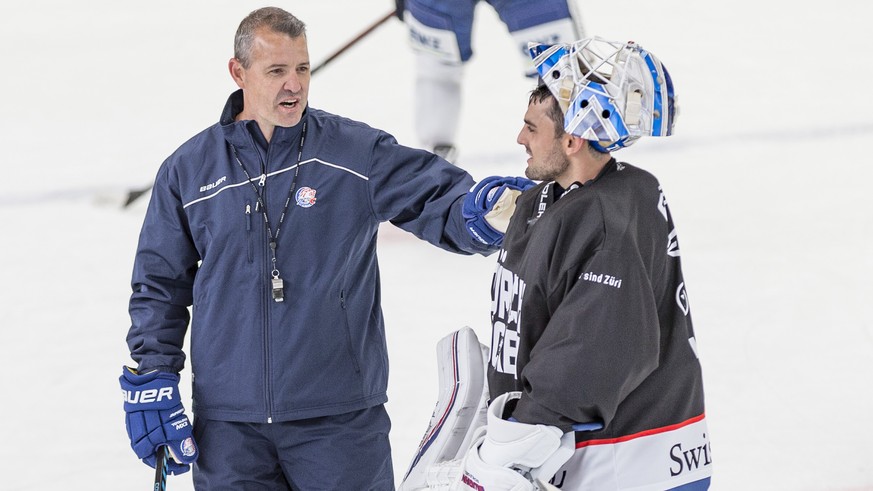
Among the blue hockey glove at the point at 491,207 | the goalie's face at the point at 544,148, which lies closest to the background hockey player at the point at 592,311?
the goalie's face at the point at 544,148

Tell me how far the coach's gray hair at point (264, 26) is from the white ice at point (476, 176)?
118cm

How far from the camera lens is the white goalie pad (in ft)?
5.97

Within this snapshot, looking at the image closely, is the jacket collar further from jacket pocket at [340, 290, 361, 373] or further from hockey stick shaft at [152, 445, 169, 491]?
hockey stick shaft at [152, 445, 169, 491]

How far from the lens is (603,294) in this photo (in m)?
1.55

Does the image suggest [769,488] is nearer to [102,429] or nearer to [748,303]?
[748,303]

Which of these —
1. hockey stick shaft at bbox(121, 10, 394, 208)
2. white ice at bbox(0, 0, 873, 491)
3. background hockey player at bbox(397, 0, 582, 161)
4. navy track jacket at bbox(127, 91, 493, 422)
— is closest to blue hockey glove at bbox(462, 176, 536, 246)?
navy track jacket at bbox(127, 91, 493, 422)

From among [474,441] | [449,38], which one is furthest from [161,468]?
[449,38]

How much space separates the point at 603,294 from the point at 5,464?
6.40 ft

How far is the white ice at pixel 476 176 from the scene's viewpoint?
3059 millimetres

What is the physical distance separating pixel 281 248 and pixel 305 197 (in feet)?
0.33

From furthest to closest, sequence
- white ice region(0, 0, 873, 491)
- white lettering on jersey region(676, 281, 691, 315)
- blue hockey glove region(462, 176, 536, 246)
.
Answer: white ice region(0, 0, 873, 491), blue hockey glove region(462, 176, 536, 246), white lettering on jersey region(676, 281, 691, 315)

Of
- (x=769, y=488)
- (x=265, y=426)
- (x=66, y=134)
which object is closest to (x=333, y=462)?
(x=265, y=426)

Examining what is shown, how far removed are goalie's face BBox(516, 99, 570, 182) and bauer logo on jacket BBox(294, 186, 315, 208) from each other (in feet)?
1.77

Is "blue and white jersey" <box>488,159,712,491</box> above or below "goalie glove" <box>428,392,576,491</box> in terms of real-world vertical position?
above
